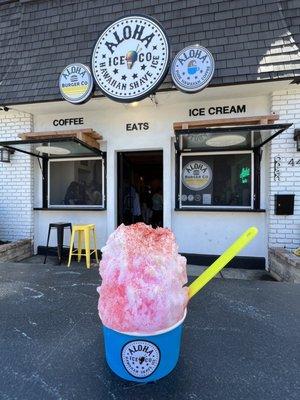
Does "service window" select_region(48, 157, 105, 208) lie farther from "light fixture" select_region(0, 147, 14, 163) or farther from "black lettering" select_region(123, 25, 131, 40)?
"black lettering" select_region(123, 25, 131, 40)

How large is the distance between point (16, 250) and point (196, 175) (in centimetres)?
332

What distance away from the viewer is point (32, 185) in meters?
5.20

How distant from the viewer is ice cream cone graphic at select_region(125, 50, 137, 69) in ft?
10.2

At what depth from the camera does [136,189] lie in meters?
6.84

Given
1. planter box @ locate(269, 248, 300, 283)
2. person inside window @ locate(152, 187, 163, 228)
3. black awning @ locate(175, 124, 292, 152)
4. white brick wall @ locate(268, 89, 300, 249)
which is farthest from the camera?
person inside window @ locate(152, 187, 163, 228)

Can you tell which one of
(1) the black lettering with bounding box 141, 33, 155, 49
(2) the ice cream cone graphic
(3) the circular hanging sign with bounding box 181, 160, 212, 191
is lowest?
(3) the circular hanging sign with bounding box 181, 160, 212, 191

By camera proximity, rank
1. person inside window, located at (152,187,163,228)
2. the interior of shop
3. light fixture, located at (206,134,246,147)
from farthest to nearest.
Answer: person inside window, located at (152,187,163,228)
the interior of shop
light fixture, located at (206,134,246,147)

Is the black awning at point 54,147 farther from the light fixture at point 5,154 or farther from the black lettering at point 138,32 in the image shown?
the black lettering at point 138,32

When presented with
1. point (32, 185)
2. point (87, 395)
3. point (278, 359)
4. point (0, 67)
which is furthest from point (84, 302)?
point (0, 67)

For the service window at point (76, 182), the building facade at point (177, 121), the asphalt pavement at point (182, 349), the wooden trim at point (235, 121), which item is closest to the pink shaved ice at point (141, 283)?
the asphalt pavement at point (182, 349)

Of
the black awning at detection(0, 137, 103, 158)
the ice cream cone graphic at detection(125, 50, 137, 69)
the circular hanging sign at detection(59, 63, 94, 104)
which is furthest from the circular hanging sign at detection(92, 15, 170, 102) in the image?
the black awning at detection(0, 137, 103, 158)

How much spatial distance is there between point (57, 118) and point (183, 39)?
101 inches

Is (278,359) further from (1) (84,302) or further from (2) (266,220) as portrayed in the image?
(2) (266,220)

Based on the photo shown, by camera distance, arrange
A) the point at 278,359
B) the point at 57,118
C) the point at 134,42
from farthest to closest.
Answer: the point at 57,118 < the point at 134,42 < the point at 278,359
